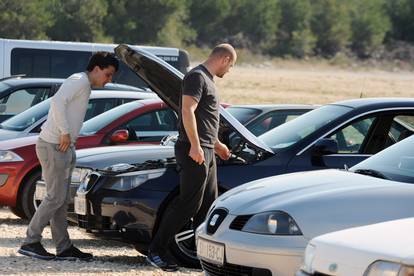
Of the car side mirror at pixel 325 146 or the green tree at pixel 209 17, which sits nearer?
the car side mirror at pixel 325 146

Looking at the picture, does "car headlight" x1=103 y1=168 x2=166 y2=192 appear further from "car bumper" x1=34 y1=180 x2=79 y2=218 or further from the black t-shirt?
"car bumper" x1=34 y1=180 x2=79 y2=218

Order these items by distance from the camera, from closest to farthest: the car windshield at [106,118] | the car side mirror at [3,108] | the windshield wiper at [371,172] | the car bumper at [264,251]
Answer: the car bumper at [264,251]
the windshield wiper at [371,172]
the car windshield at [106,118]
the car side mirror at [3,108]

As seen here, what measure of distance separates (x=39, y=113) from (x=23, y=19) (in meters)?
40.6

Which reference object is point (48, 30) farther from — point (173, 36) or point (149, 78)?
point (149, 78)

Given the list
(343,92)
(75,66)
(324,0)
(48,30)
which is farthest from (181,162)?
(324,0)

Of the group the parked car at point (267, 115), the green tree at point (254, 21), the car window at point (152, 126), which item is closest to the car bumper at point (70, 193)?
the car window at point (152, 126)

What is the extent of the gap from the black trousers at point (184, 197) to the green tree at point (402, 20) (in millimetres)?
87288

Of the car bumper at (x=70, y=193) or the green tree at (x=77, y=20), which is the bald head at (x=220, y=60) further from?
the green tree at (x=77, y=20)

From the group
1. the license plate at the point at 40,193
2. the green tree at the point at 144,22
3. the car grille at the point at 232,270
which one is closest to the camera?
the car grille at the point at 232,270

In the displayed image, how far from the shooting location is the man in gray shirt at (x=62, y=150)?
9688 mm

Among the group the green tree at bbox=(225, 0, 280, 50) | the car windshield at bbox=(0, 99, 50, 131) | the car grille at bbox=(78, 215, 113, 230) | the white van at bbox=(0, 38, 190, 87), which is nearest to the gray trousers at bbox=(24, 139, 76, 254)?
the car grille at bbox=(78, 215, 113, 230)

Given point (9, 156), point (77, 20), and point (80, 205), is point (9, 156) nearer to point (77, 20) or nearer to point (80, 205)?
point (80, 205)

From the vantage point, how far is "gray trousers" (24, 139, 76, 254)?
973 centimetres

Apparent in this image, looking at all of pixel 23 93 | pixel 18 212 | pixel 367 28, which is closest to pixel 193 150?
pixel 18 212
